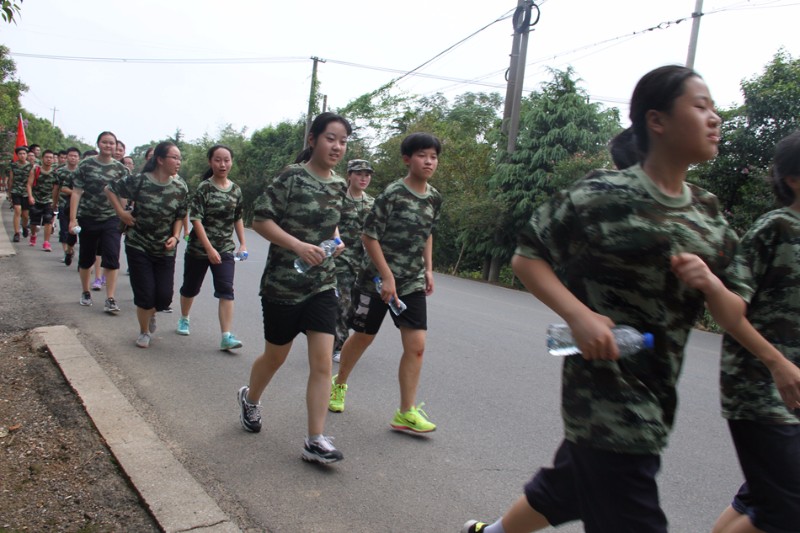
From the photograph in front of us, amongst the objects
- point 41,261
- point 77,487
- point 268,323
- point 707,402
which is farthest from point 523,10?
point 77,487

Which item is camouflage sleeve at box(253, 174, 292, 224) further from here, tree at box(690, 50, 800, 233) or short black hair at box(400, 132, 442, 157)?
tree at box(690, 50, 800, 233)

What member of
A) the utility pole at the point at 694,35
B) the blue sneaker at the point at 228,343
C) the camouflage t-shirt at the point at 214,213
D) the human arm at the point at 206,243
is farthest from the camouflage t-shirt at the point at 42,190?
the utility pole at the point at 694,35

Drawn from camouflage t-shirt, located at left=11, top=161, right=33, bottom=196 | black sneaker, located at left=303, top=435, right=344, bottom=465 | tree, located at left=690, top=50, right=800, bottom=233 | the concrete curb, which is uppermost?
tree, located at left=690, top=50, right=800, bottom=233

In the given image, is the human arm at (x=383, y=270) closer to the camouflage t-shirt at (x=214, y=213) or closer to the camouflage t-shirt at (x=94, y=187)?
the camouflage t-shirt at (x=214, y=213)

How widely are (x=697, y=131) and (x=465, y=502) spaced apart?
2213 millimetres

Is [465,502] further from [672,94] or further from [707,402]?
[707,402]

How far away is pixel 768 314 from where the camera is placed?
250cm

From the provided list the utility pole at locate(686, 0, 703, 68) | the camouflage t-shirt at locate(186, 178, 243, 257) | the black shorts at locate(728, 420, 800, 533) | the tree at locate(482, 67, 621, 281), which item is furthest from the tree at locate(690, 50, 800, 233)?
the black shorts at locate(728, 420, 800, 533)

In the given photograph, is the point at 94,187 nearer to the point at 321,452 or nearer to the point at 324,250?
the point at 324,250

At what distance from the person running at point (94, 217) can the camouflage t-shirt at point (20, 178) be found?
696cm

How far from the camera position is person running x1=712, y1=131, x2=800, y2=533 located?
2281 millimetres

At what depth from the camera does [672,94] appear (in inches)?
77.9

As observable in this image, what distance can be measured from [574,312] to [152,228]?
5169 millimetres

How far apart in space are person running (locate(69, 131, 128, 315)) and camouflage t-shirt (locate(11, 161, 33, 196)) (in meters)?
6.96
